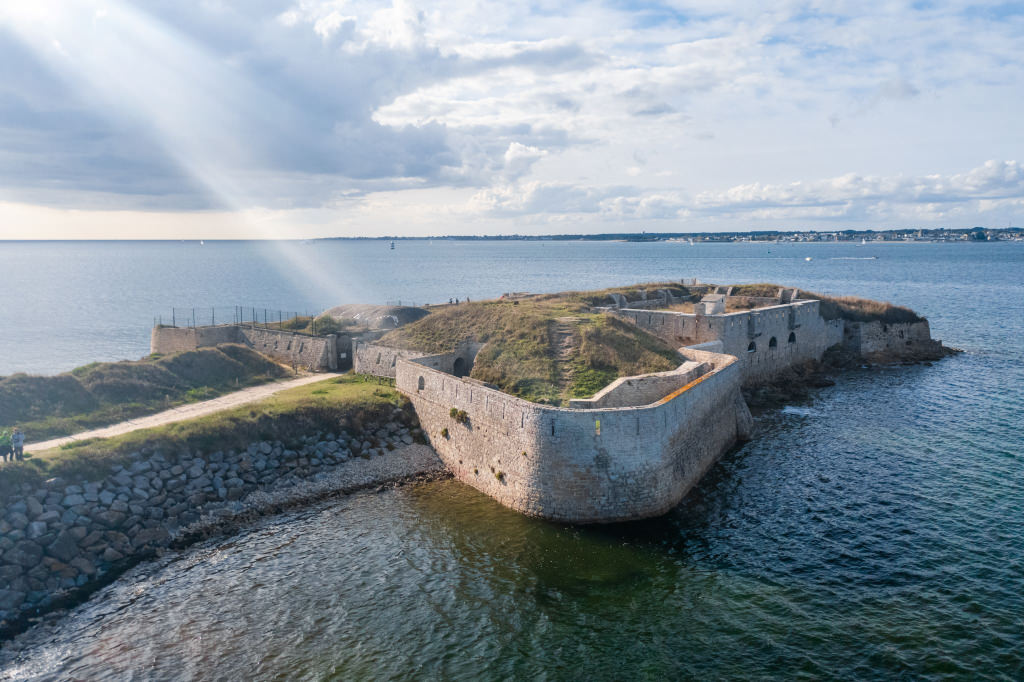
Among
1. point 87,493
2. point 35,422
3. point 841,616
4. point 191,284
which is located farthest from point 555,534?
point 191,284

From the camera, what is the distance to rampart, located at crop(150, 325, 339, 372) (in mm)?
42969

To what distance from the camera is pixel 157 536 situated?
22.4 m

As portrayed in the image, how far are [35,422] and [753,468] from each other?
33180 mm

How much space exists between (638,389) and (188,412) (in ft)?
73.3

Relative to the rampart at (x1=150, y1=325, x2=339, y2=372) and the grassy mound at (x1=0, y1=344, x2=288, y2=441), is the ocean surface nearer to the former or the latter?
the grassy mound at (x1=0, y1=344, x2=288, y2=441)

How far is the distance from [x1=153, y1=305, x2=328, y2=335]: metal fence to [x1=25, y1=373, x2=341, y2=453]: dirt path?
1016 cm

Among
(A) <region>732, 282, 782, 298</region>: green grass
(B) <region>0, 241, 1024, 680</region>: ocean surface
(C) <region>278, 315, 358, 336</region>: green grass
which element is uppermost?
(A) <region>732, 282, 782, 298</region>: green grass

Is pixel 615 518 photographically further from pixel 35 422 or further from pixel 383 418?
pixel 35 422

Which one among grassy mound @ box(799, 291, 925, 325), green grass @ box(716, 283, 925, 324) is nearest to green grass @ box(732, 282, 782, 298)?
green grass @ box(716, 283, 925, 324)

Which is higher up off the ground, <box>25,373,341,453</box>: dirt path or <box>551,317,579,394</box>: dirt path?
<box>551,317,579,394</box>: dirt path

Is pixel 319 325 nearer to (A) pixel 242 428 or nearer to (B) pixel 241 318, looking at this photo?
(A) pixel 242 428


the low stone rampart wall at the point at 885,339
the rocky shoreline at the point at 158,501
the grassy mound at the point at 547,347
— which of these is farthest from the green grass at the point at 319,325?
the low stone rampart wall at the point at 885,339

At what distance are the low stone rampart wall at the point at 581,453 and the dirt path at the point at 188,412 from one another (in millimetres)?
12855

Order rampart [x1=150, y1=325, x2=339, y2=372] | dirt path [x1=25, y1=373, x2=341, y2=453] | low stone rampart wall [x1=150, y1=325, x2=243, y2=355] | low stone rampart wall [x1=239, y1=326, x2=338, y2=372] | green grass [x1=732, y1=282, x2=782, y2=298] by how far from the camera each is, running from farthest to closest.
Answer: green grass [x1=732, y1=282, x2=782, y2=298] → low stone rampart wall [x1=150, y1=325, x2=243, y2=355] → rampart [x1=150, y1=325, x2=339, y2=372] → low stone rampart wall [x1=239, y1=326, x2=338, y2=372] → dirt path [x1=25, y1=373, x2=341, y2=453]
